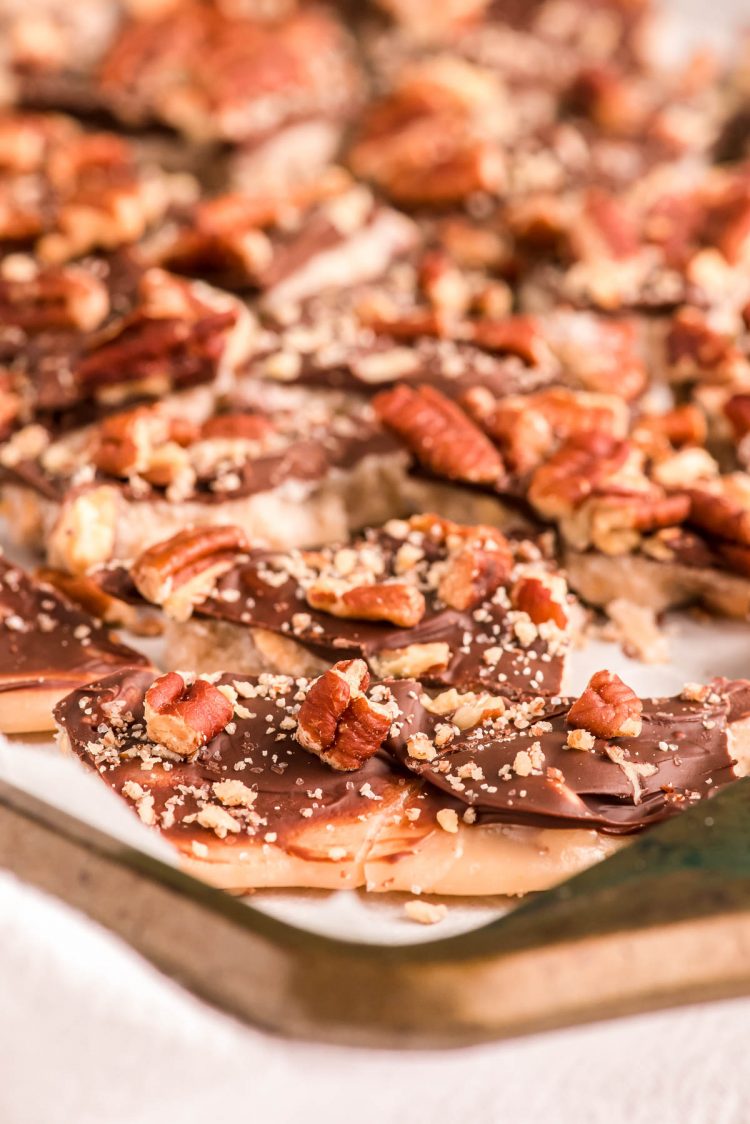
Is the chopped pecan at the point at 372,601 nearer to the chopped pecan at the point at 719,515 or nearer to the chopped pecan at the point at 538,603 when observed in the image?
the chopped pecan at the point at 538,603

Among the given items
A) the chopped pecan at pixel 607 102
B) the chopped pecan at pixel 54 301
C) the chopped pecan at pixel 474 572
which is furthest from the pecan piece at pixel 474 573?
the chopped pecan at pixel 607 102

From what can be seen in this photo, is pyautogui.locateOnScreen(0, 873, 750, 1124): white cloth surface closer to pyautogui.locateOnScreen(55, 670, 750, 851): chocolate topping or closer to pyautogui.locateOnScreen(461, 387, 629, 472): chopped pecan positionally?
pyautogui.locateOnScreen(55, 670, 750, 851): chocolate topping

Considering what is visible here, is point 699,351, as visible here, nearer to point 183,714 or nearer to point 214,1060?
point 183,714

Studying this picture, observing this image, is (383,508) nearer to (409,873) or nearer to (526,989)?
(409,873)

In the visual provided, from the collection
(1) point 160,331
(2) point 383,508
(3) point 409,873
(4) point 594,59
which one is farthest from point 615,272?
(3) point 409,873

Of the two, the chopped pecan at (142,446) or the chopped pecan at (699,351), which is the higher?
the chopped pecan at (699,351)
